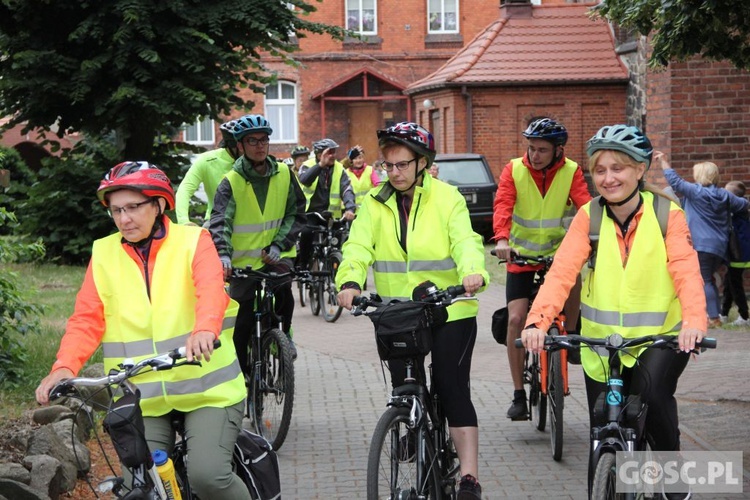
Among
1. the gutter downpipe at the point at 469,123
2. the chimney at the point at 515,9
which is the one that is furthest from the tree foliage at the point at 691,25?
the chimney at the point at 515,9

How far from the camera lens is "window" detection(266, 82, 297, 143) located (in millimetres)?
47312

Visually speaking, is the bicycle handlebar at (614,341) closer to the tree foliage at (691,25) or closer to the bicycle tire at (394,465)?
the bicycle tire at (394,465)

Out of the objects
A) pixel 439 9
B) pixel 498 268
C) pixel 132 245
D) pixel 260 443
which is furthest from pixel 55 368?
pixel 439 9

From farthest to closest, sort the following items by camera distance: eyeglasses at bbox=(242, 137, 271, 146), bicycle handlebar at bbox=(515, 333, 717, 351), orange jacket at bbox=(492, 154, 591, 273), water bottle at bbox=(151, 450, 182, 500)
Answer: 1. orange jacket at bbox=(492, 154, 591, 273)
2. eyeglasses at bbox=(242, 137, 271, 146)
3. bicycle handlebar at bbox=(515, 333, 717, 351)
4. water bottle at bbox=(151, 450, 182, 500)

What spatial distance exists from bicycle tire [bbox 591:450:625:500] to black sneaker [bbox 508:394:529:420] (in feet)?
11.5

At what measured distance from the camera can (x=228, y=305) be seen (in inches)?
199

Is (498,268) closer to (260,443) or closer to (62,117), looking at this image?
(62,117)

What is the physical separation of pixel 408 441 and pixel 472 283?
747 mm

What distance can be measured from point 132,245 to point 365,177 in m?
14.8

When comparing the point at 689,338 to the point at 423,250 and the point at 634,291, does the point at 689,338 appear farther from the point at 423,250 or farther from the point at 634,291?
the point at 423,250

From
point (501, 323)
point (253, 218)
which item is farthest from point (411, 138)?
point (501, 323)

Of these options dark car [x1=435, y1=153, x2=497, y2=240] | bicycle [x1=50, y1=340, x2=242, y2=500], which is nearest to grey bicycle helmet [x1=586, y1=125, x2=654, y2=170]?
bicycle [x1=50, y1=340, x2=242, y2=500]

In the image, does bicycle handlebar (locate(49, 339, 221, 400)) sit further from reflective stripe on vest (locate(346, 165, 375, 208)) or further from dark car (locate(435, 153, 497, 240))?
dark car (locate(435, 153, 497, 240))

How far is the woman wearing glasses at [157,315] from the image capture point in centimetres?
476
